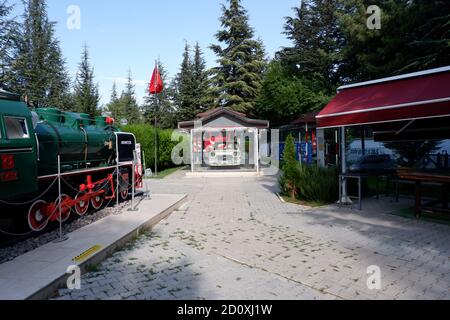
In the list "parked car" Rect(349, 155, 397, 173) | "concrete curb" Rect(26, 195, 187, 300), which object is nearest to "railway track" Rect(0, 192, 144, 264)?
"concrete curb" Rect(26, 195, 187, 300)

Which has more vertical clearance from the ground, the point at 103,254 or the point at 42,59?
the point at 42,59

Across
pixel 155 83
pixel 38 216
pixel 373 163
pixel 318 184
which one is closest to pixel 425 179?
pixel 318 184

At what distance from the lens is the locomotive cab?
Result: 16.5 ft

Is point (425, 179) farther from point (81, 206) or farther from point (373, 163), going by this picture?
point (81, 206)

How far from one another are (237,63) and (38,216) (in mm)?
33009

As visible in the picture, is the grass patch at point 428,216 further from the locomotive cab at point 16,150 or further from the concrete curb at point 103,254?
the locomotive cab at point 16,150

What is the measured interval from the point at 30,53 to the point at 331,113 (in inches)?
998

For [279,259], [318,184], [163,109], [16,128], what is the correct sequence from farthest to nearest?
[163,109] → [318,184] → [16,128] → [279,259]

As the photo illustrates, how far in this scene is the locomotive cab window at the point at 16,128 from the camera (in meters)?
5.19

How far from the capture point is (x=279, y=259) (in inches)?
204

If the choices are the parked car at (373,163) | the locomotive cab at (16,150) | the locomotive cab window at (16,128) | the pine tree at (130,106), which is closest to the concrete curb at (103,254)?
the locomotive cab at (16,150)

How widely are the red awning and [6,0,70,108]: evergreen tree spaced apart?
22.8 m

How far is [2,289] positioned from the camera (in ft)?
12.4

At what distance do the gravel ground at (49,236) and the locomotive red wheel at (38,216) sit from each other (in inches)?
8.1
